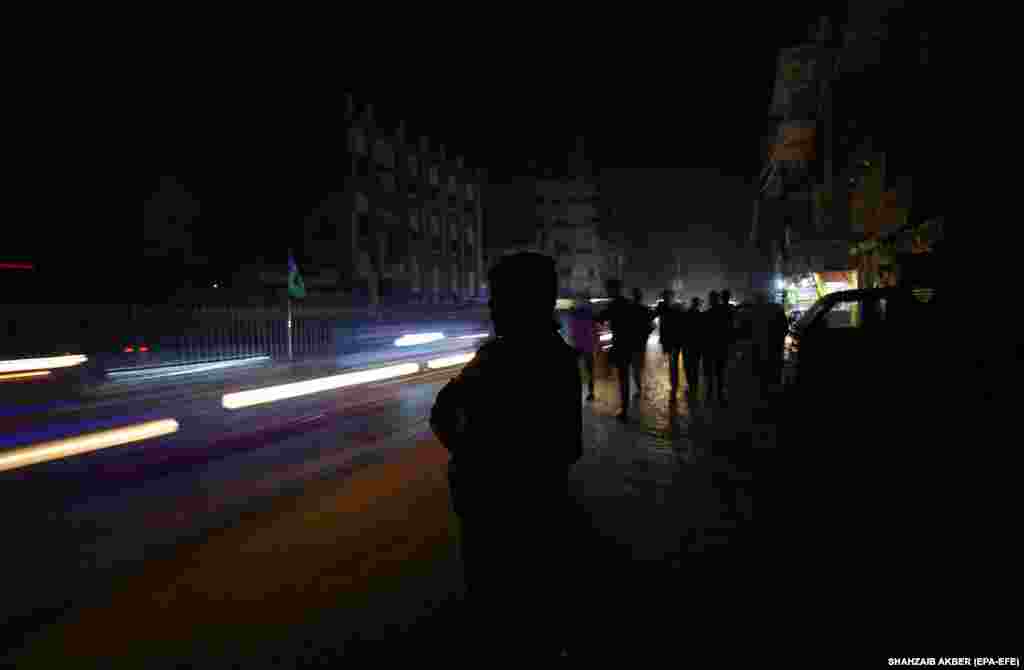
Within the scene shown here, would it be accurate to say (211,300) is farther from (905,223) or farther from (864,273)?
(864,273)

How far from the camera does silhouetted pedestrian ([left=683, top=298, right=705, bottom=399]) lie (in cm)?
951

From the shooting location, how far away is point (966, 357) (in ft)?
16.0

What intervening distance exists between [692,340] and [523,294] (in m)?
8.54

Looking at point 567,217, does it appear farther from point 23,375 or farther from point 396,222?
point 23,375

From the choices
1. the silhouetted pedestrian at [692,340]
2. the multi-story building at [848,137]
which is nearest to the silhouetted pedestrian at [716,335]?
the silhouetted pedestrian at [692,340]

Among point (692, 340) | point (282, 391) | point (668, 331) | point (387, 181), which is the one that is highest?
point (387, 181)

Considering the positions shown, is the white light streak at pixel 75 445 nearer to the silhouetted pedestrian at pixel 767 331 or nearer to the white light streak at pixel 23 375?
the white light streak at pixel 23 375

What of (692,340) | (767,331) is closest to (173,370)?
(692,340)

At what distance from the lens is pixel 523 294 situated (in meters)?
1.71

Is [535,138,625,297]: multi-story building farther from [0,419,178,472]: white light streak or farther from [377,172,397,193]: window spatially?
[0,419,178,472]: white light streak

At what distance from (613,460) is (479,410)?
4.68 m

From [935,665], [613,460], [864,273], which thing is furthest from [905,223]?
[935,665]

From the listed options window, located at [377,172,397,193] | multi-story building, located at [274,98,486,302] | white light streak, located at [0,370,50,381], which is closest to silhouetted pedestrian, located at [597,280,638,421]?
white light streak, located at [0,370,50,381]

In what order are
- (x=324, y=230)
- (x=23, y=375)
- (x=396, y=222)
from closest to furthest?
(x=23, y=375) → (x=324, y=230) → (x=396, y=222)
